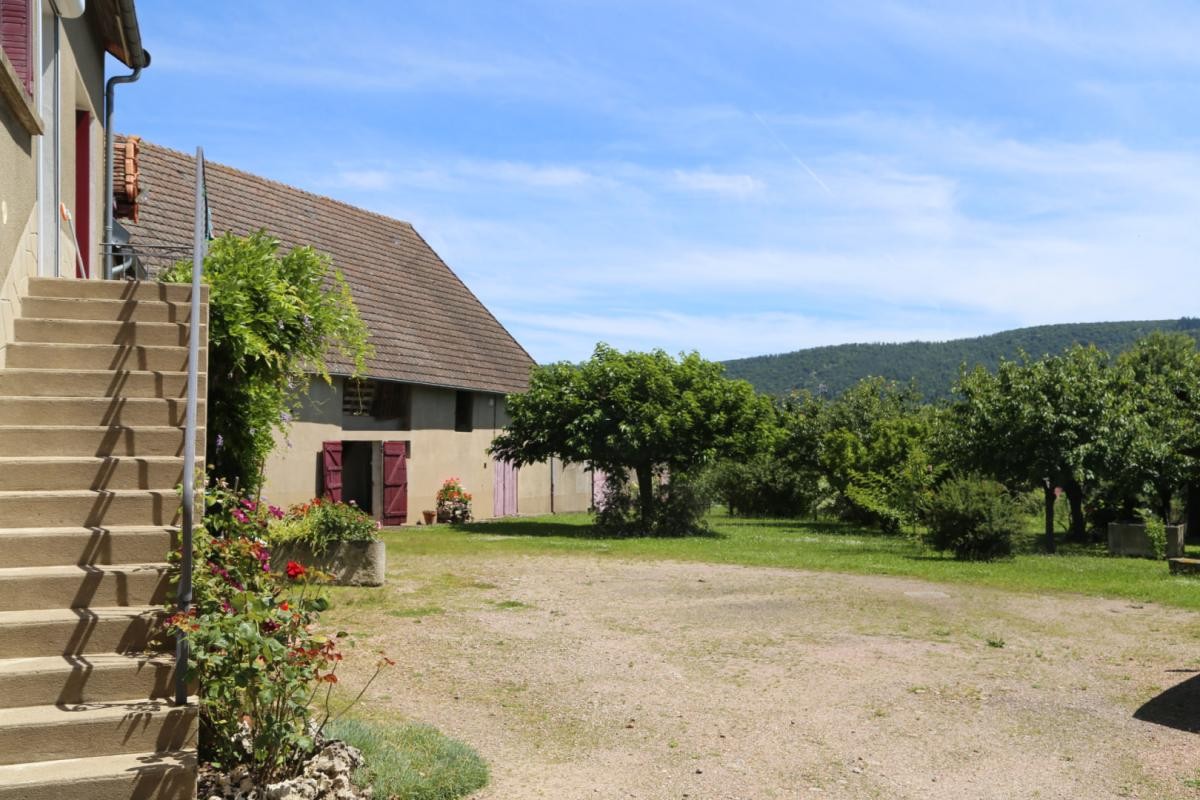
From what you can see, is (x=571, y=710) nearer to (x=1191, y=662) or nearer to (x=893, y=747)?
(x=893, y=747)

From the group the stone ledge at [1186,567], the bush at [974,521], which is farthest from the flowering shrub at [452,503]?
the stone ledge at [1186,567]

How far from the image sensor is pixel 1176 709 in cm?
722

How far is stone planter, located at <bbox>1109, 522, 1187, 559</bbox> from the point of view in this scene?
21.9 m

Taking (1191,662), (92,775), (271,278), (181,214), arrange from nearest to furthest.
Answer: (92,775) < (271,278) < (1191,662) < (181,214)

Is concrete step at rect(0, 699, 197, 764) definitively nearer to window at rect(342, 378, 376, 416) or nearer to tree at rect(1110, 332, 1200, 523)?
window at rect(342, 378, 376, 416)

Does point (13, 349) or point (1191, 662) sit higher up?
point (13, 349)

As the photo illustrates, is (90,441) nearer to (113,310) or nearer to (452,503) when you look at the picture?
(113,310)

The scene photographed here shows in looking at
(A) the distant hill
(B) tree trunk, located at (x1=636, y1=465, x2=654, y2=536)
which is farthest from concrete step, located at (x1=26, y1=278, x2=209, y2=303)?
(A) the distant hill

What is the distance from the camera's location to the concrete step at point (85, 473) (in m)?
5.52

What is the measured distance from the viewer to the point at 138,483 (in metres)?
5.64

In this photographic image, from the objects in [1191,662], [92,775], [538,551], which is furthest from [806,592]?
[92,775]

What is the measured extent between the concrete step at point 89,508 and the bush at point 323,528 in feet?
21.4

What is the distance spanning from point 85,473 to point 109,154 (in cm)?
707

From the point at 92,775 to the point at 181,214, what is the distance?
59.5 ft
